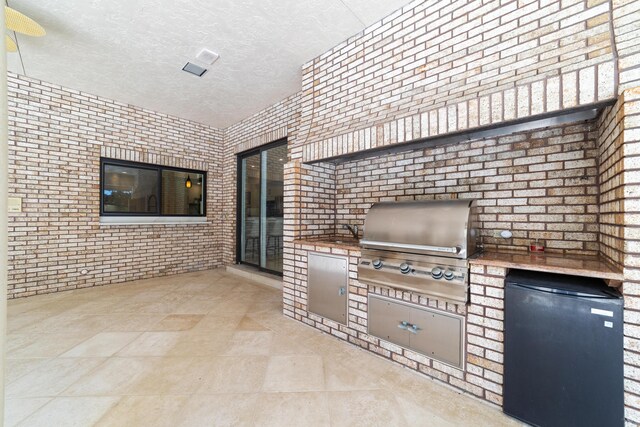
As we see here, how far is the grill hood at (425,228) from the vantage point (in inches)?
80.0

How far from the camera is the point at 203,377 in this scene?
2141 millimetres

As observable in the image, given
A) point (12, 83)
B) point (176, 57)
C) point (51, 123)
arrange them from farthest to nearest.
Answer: point (51, 123)
point (12, 83)
point (176, 57)

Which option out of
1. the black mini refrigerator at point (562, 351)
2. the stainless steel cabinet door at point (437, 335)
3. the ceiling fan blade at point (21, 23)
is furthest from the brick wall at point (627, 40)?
the ceiling fan blade at point (21, 23)

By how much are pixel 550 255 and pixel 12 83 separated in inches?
280

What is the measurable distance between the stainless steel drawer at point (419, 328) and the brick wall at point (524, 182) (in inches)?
34.7

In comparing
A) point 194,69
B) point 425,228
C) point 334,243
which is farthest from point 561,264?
point 194,69

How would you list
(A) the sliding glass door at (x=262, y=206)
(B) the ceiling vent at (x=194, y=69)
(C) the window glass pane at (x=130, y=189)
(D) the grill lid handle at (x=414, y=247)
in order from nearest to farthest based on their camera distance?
(D) the grill lid handle at (x=414, y=247)
(B) the ceiling vent at (x=194, y=69)
(C) the window glass pane at (x=130, y=189)
(A) the sliding glass door at (x=262, y=206)

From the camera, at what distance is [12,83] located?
3.99m

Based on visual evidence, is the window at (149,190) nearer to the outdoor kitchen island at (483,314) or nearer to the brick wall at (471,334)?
the brick wall at (471,334)

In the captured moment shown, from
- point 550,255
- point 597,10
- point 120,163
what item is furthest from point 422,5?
point 120,163

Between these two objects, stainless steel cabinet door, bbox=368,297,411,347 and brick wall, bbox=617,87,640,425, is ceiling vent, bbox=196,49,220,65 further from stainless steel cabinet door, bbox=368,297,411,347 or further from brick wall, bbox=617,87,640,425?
brick wall, bbox=617,87,640,425

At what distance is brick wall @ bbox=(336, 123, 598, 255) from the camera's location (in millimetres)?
2033

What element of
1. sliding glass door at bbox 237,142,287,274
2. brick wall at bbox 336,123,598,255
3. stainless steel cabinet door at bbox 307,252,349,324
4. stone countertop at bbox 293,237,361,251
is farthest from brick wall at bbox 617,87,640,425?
sliding glass door at bbox 237,142,287,274

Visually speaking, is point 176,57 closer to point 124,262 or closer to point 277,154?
point 277,154
